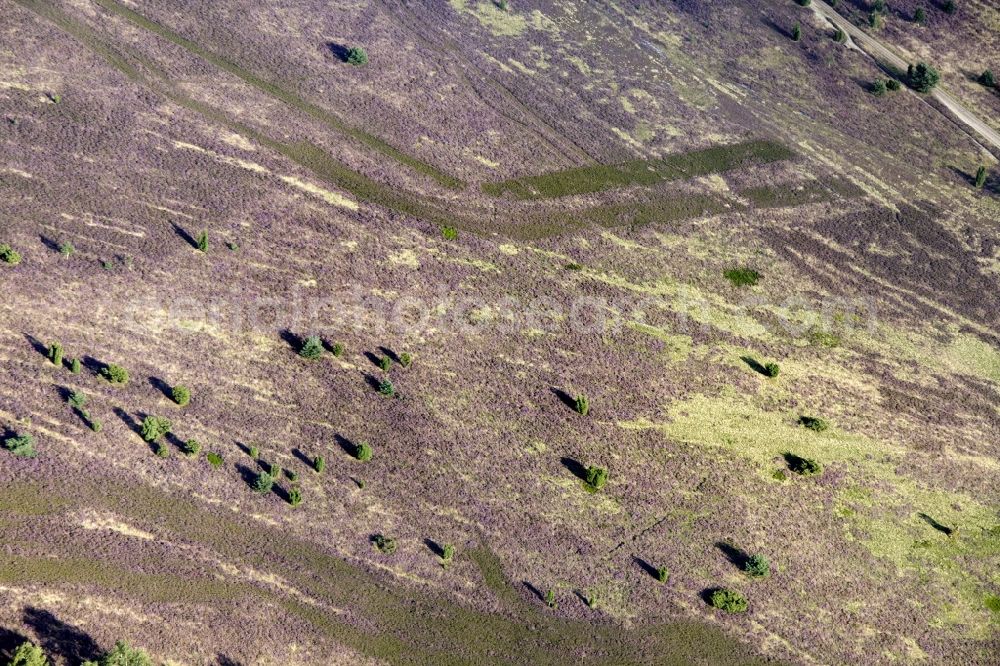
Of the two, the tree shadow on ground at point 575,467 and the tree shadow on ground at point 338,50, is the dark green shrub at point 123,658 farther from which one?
the tree shadow on ground at point 338,50

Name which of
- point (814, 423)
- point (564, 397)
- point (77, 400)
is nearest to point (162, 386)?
point (77, 400)

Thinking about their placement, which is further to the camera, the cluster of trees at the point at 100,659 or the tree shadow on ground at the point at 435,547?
the tree shadow on ground at the point at 435,547

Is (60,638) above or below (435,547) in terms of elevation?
below

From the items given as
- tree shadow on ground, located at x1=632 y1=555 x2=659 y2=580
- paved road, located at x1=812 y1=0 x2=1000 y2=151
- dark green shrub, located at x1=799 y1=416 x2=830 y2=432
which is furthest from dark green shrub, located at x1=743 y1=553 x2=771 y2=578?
paved road, located at x1=812 y1=0 x2=1000 y2=151

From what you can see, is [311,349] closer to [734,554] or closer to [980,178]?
[734,554]

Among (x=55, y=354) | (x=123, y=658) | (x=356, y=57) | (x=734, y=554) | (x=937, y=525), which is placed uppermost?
(x=356, y=57)

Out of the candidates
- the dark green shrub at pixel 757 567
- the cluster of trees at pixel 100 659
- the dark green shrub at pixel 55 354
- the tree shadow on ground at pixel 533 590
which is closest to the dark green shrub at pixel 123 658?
the cluster of trees at pixel 100 659

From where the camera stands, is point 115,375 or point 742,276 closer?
point 115,375

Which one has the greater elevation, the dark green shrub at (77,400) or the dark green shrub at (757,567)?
the dark green shrub at (757,567)

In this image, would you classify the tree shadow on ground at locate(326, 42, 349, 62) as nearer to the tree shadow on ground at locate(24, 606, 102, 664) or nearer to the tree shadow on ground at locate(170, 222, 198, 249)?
the tree shadow on ground at locate(170, 222, 198, 249)
